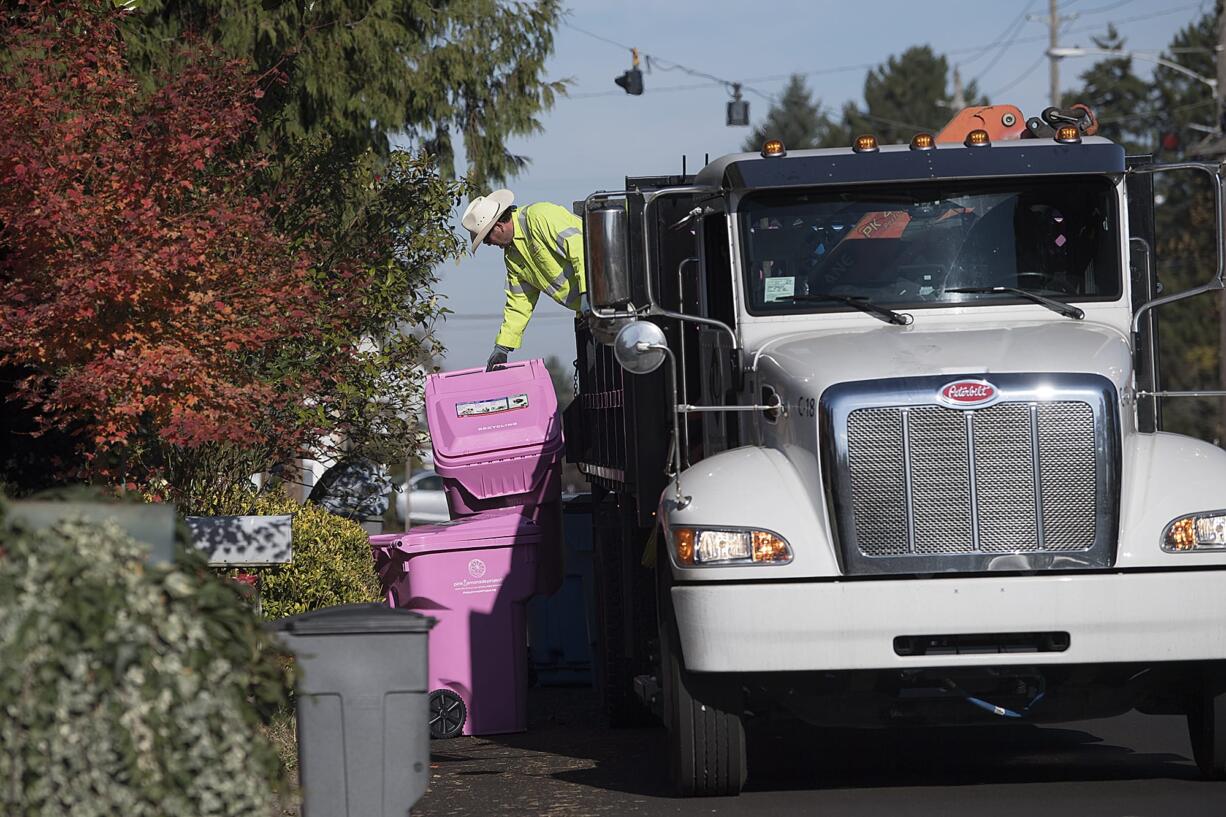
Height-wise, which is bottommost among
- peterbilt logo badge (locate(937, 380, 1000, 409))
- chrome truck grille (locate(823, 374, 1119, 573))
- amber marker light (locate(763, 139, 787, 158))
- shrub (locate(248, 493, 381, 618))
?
shrub (locate(248, 493, 381, 618))

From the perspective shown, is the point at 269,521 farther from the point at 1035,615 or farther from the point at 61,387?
the point at 1035,615

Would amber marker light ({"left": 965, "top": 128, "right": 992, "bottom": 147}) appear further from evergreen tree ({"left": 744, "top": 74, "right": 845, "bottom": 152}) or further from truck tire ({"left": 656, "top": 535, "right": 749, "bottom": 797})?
evergreen tree ({"left": 744, "top": 74, "right": 845, "bottom": 152})

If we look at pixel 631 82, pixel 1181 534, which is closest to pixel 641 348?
pixel 1181 534

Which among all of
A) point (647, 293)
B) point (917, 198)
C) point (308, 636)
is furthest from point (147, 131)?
Result: point (308, 636)

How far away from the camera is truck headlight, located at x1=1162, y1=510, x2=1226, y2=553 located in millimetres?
7129

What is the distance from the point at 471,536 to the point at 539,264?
2324mm

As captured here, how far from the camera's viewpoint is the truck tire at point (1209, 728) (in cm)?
750

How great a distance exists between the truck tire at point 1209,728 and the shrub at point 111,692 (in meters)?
4.20

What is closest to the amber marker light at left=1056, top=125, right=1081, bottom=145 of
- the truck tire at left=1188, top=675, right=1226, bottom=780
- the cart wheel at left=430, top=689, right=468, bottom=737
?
the truck tire at left=1188, top=675, right=1226, bottom=780

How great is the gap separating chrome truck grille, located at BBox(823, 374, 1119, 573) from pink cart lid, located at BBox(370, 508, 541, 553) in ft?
9.98

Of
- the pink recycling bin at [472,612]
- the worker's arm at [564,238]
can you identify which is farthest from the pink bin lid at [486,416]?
the pink recycling bin at [472,612]

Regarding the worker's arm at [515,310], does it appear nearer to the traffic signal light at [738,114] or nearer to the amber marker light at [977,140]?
the amber marker light at [977,140]

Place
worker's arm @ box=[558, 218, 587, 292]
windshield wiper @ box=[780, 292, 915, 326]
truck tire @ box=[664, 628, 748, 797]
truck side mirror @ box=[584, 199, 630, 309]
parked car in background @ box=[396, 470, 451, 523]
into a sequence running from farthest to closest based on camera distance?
parked car in background @ box=[396, 470, 451, 523], worker's arm @ box=[558, 218, 587, 292], windshield wiper @ box=[780, 292, 915, 326], truck side mirror @ box=[584, 199, 630, 309], truck tire @ box=[664, 628, 748, 797]

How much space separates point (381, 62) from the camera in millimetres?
14742
